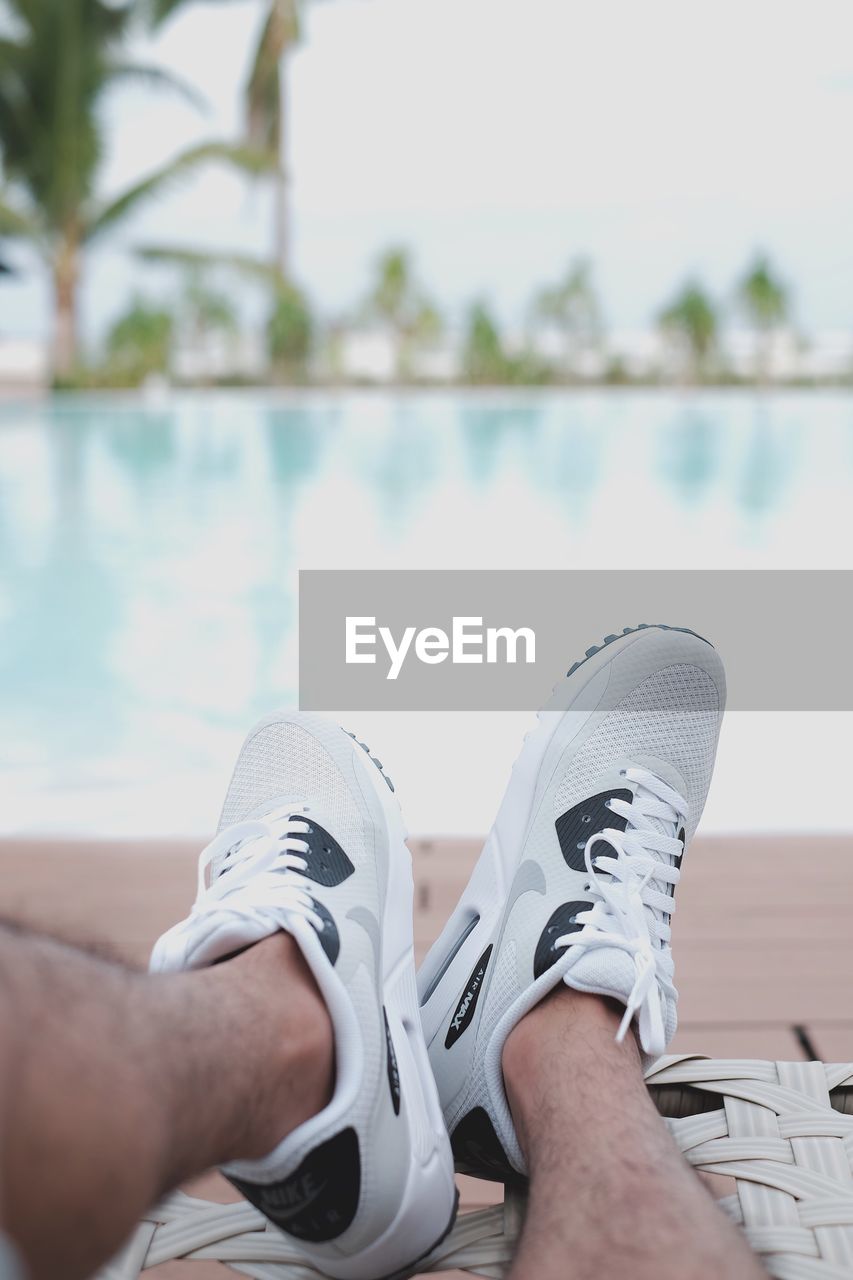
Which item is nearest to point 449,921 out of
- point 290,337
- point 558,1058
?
point 558,1058

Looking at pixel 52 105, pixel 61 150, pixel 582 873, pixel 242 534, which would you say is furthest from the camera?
pixel 52 105

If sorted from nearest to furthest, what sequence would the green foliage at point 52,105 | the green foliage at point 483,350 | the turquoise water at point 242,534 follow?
the turquoise water at point 242,534
the green foliage at point 52,105
the green foliage at point 483,350

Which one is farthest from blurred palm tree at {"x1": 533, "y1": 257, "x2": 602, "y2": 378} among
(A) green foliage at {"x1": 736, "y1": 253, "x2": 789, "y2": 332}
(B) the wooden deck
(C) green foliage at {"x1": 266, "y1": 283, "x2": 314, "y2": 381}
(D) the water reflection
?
(B) the wooden deck

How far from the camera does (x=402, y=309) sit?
38.1ft

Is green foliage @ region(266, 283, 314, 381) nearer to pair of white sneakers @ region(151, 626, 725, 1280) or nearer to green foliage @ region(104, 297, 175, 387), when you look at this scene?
green foliage @ region(104, 297, 175, 387)

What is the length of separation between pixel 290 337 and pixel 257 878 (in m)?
10.8

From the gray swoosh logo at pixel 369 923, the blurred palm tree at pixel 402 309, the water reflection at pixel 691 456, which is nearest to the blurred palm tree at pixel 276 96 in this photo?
the blurred palm tree at pixel 402 309

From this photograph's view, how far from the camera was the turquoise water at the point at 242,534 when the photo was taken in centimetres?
183

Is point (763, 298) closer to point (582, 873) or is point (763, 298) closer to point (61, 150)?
point (61, 150)

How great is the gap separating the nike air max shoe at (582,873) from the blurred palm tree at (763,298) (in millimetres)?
11784

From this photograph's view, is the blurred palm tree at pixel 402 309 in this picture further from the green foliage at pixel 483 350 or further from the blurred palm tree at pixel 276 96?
the blurred palm tree at pixel 276 96

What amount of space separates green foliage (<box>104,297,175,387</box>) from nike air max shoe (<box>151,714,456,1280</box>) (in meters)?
10.1

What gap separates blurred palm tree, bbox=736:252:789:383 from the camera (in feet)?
38.8

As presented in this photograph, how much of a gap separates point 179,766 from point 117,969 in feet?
3.99
